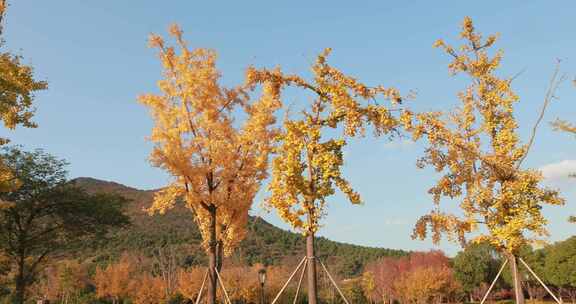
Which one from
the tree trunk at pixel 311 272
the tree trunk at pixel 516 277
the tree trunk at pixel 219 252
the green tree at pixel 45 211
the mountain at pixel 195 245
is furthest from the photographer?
the mountain at pixel 195 245

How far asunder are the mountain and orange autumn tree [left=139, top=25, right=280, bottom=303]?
130ft

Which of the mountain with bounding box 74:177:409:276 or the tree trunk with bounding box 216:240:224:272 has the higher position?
the mountain with bounding box 74:177:409:276

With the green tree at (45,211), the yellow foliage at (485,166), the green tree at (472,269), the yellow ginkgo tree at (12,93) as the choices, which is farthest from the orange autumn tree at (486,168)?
the green tree at (472,269)

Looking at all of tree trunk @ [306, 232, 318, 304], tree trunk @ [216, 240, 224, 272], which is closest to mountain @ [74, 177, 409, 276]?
tree trunk @ [216, 240, 224, 272]

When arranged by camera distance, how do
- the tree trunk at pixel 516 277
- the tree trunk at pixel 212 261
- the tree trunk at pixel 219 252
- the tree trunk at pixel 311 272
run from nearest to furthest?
the tree trunk at pixel 311 272
the tree trunk at pixel 516 277
the tree trunk at pixel 212 261
the tree trunk at pixel 219 252

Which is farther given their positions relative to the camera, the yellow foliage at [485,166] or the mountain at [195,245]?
the mountain at [195,245]

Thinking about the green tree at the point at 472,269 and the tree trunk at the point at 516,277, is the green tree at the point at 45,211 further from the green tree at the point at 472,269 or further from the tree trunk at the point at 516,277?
the green tree at the point at 472,269

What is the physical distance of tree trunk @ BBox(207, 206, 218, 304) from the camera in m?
9.90

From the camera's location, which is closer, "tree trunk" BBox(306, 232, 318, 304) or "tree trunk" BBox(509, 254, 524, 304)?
"tree trunk" BBox(306, 232, 318, 304)

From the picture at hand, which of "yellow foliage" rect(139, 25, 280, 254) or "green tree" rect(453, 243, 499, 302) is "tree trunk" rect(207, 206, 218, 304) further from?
"green tree" rect(453, 243, 499, 302)

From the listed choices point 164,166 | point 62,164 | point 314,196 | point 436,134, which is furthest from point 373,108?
point 62,164

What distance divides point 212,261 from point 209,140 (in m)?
2.59

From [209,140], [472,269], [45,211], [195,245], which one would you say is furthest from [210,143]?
[195,245]

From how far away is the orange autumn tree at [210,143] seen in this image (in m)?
10.1
